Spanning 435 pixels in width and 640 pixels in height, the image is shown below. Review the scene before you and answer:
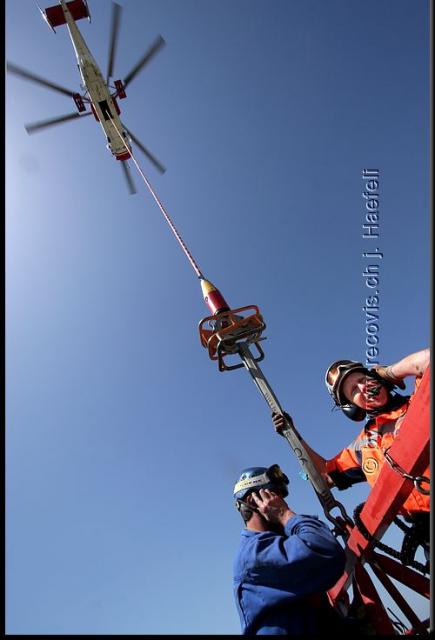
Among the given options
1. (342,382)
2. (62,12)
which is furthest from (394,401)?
(62,12)

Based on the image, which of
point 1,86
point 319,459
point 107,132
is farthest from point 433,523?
point 107,132

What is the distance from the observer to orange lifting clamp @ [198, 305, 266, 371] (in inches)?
213

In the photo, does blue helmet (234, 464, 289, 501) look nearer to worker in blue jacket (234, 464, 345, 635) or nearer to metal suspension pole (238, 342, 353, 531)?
worker in blue jacket (234, 464, 345, 635)

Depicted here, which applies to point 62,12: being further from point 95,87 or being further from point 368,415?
point 368,415

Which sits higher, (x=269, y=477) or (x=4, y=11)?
(x=4, y=11)

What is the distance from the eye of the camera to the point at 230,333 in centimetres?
543

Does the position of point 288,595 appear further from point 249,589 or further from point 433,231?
point 433,231

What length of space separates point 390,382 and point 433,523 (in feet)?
12.4

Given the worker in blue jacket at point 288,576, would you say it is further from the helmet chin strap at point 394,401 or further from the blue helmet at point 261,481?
the helmet chin strap at point 394,401

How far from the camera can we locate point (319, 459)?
5.12 metres

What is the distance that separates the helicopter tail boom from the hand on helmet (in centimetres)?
1704

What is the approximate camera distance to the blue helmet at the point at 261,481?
3721mm

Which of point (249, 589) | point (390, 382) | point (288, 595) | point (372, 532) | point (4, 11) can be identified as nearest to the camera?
point (4, 11)

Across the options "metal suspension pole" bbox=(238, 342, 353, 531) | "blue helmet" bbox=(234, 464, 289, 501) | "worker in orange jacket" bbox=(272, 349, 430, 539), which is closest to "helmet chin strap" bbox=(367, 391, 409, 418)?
"worker in orange jacket" bbox=(272, 349, 430, 539)
